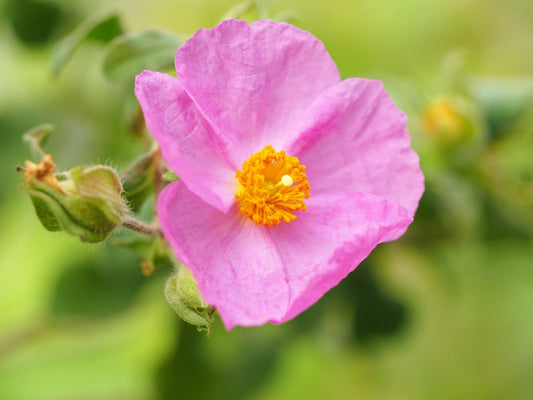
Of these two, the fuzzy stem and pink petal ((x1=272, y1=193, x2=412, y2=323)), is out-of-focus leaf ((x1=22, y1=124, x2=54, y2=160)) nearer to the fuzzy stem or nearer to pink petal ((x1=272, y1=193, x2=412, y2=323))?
the fuzzy stem

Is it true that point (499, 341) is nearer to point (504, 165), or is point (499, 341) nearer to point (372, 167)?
point (504, 165)

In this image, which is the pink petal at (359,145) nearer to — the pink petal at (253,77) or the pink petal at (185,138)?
the pink petal at (253,77)

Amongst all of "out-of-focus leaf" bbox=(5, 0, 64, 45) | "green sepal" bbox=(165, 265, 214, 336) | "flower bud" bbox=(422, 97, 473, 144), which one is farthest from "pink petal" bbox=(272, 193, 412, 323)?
"out-of-focus leaf" bbox=(5, 0, 64, 45)

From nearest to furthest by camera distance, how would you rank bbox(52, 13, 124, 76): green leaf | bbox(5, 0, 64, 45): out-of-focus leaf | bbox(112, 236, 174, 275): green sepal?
bbox(112, 236, 174, 275): green sepal, bbox(52, 13, 124, 76): green leaf, bbox(5, 0, 64, 45): out-of-focus leaf

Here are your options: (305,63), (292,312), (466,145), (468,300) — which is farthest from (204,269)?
(468,300)

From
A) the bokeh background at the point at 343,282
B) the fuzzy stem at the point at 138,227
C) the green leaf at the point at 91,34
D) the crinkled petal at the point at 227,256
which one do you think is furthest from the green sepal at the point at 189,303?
the green leaf at the point at 91,34

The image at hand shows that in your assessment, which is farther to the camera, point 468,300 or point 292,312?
point 468,300
